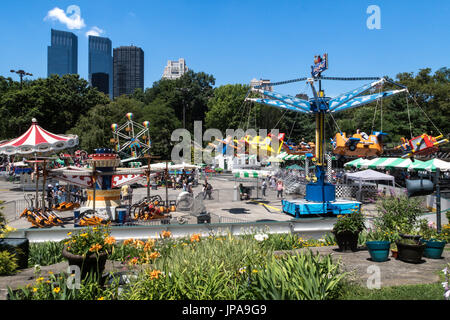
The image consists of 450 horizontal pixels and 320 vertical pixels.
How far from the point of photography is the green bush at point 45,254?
9352 mm

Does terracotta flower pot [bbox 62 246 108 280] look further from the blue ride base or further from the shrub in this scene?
the blue ride base

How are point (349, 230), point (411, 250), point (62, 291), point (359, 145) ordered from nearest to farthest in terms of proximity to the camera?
point (62, 291) < point (411, 250) < point (349, 230) < point (359, 145)

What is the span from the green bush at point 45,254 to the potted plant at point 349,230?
7.93 m

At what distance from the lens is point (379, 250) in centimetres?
864

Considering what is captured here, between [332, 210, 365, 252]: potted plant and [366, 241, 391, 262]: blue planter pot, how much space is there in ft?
2.86

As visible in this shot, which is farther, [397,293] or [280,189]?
[280,189]

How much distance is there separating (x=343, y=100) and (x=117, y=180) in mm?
12269

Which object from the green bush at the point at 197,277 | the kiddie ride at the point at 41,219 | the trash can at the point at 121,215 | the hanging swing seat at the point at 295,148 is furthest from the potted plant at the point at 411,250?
the hanging swing seat at the point at 295,148

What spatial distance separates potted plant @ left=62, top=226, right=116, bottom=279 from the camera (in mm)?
6496

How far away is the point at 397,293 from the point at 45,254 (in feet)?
29.1

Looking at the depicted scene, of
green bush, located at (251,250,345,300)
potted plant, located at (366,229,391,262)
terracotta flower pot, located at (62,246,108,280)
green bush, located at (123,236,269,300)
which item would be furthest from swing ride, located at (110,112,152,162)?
green bush, located at (251,250,345,300)

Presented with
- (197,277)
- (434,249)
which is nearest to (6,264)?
Result: (197,277)

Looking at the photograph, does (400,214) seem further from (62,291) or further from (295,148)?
(295,148)
